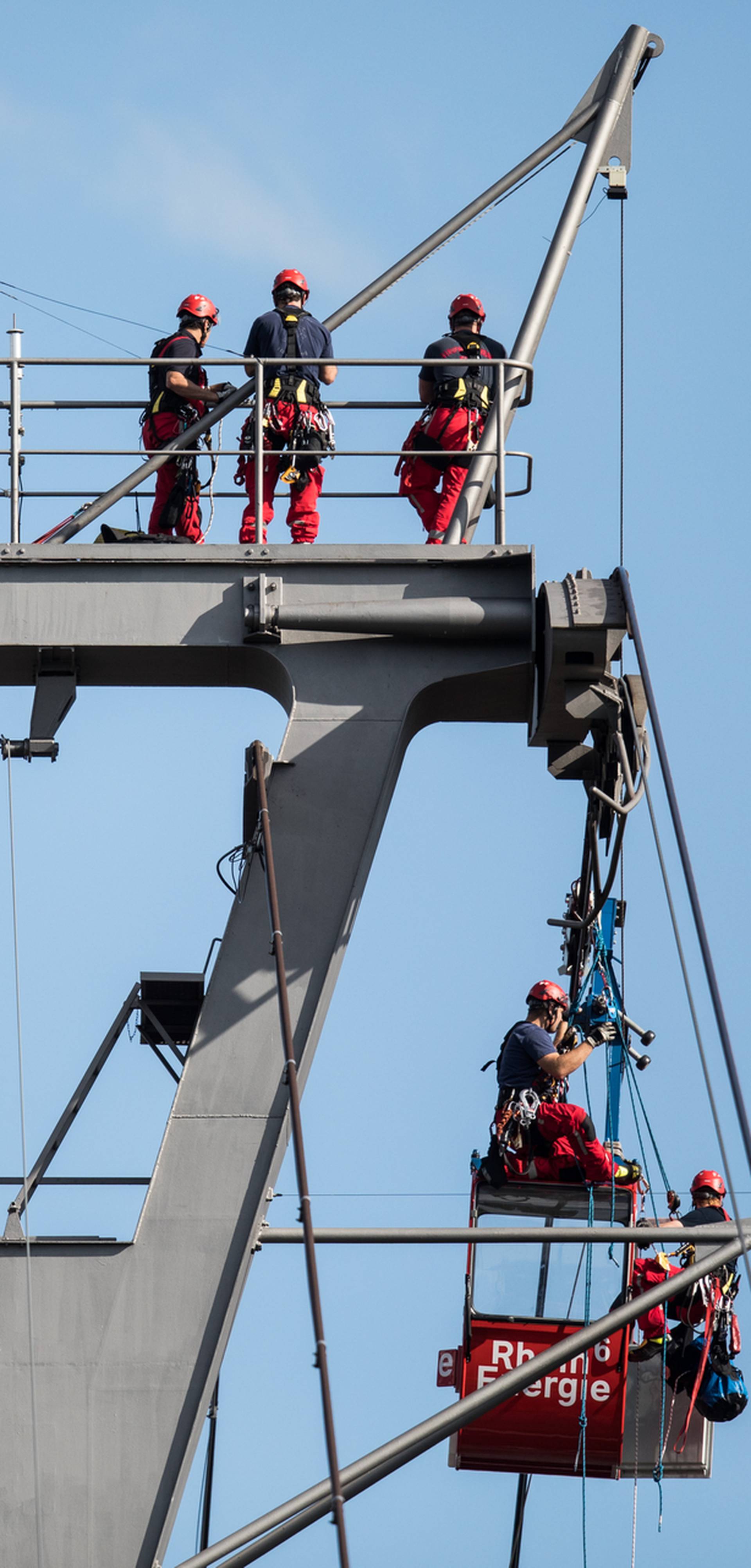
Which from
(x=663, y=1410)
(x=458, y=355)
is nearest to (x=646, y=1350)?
(x=663, y=1410)

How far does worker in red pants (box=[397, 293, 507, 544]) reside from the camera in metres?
16.2

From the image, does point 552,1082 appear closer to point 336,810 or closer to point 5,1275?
point 336,810

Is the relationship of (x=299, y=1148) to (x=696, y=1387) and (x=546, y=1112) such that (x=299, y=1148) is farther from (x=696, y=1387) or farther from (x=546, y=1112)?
(x=696, y=1387)

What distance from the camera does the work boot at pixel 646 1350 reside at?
16.0 meters

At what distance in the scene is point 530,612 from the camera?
14.4m

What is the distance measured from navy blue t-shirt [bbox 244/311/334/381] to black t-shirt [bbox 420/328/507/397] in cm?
78

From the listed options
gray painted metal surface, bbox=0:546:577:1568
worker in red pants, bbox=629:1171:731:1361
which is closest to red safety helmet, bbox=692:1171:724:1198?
worker in red pants, bbox=629:1171:731:1361

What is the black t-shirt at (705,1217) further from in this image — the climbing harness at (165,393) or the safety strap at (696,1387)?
the climbing harness at (165,393)

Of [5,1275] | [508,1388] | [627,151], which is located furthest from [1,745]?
[627,151]

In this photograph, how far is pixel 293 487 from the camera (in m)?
15.9

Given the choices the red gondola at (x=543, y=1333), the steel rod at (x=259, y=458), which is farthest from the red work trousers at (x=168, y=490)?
the red gondola at (x=543, y=1333)

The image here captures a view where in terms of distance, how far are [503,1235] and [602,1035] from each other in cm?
243

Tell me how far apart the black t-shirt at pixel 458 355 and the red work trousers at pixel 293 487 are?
104cm

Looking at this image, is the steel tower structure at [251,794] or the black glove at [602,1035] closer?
the steel tower structure at [251,794]
